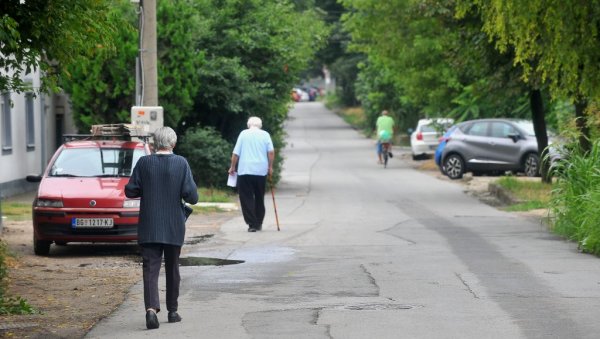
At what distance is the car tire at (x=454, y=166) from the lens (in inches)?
1401

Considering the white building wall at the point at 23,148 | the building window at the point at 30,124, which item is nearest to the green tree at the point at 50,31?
the white building wall at the point at 23,148

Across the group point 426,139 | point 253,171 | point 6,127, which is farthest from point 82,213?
point 426,139

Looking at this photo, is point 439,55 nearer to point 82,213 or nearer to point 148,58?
point 148,58

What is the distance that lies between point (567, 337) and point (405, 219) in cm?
1223

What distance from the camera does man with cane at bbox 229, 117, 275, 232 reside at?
19188 mm

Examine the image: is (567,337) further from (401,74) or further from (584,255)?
(401,74)

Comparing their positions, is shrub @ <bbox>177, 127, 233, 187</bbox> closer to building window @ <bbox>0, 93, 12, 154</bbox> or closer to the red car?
building window @ <bbox>0, 93, 12, 154</bbox>

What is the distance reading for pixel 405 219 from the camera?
21.5 metres

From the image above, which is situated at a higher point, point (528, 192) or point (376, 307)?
point (376, 307)

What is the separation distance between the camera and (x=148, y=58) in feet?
65.1

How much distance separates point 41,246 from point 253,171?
422cm

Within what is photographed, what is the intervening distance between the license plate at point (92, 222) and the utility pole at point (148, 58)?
4.41m

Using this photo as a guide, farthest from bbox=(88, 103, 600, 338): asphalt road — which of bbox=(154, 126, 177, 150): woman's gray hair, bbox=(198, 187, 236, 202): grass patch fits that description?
bbox=(198, 187, 236, 202): grass patch

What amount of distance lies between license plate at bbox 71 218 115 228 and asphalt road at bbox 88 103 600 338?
4.09 ft
